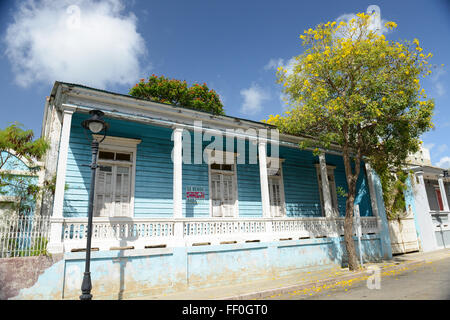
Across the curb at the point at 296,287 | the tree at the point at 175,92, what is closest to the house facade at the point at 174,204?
the curb at the point at 296,287

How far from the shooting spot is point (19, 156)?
7.40 m

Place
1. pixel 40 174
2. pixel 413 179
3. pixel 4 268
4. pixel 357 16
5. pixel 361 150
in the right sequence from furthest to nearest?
pixel 413 179 → pixel 361 150 → pixel 357 16 → pixel 40 174 → pixel 4 268

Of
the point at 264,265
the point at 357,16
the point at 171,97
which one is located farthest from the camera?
the point at 171,97

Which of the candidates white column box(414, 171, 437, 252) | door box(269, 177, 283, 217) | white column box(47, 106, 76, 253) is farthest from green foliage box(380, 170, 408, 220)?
white column box(47, 106, 76, 253)

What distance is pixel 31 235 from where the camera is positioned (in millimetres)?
5781

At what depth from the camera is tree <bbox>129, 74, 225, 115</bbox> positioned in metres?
23.2

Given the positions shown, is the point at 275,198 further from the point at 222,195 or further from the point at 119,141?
the point at 119,141

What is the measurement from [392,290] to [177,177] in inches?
222

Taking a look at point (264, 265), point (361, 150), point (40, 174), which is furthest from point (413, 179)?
point (40, 174)

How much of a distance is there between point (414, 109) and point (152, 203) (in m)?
8.41

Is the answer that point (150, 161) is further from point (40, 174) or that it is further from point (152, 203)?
point (40, 174)

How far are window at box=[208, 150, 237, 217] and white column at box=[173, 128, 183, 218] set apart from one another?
2.65m

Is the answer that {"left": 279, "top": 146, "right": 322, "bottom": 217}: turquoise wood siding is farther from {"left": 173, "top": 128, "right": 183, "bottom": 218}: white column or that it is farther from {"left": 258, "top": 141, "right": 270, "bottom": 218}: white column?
{"left": 173, "top": 128, "right": 183, "bottom": 218}: white column

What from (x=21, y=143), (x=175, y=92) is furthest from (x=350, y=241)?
(x=175, y=92)
